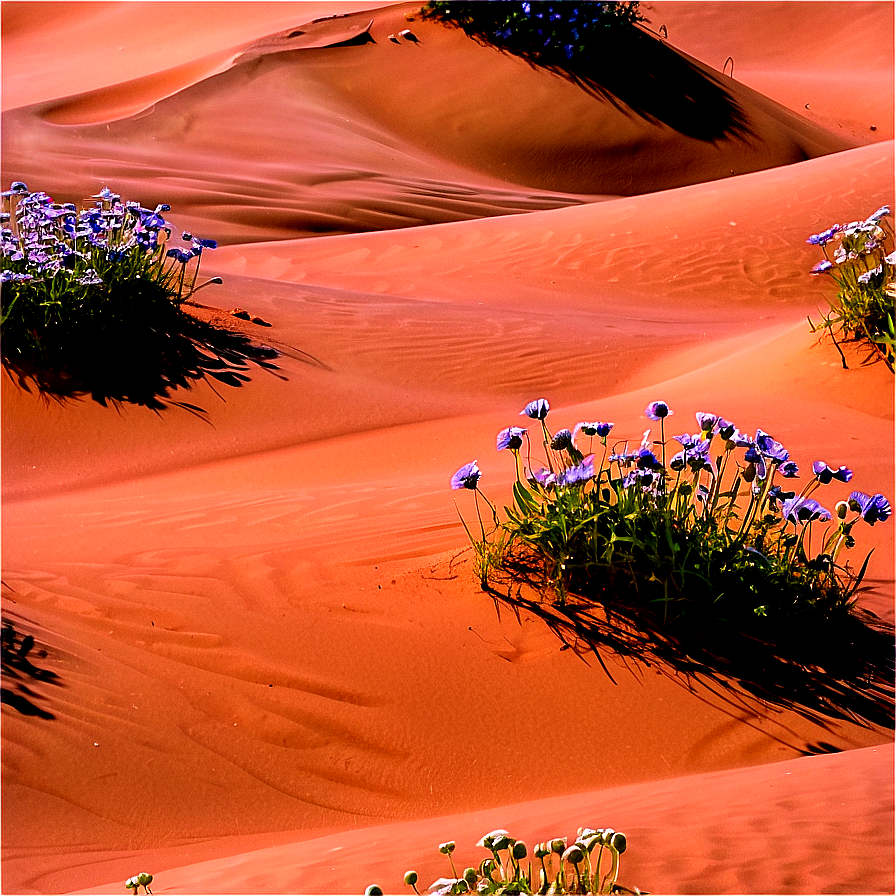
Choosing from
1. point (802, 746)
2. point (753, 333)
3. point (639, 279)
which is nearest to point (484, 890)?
point (802, 746)

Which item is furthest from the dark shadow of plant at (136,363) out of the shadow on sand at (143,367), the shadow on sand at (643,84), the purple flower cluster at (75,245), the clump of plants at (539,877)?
the shadow on sand at (643,84)

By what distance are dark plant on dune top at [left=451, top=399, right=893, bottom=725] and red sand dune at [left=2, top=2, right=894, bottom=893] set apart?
0.17 m

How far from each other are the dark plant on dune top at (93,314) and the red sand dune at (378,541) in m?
0.25

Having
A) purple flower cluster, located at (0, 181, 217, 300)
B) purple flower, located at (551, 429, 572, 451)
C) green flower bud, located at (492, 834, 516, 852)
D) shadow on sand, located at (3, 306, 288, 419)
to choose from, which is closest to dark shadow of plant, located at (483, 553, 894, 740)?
purple flower, located at (551, 429, 572, 451)

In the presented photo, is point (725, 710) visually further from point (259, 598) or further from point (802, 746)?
point (259, 598)

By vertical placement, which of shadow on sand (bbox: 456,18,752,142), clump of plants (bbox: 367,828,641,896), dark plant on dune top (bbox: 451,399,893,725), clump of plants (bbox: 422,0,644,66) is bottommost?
clump of plants (bbox: 367,828,641,896)

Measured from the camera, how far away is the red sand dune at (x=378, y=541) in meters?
3.06

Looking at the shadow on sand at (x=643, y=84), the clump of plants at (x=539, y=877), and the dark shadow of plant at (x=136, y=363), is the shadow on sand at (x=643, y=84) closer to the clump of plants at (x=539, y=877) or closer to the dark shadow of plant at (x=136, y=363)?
the dark shadow of plant at (x=136, y=363)

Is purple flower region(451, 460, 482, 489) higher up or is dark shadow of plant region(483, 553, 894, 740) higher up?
purple flower region(451, 460, 482, 489)

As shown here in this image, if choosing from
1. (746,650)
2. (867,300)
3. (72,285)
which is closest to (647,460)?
(746,650)

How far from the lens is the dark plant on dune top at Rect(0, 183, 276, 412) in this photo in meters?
6.92

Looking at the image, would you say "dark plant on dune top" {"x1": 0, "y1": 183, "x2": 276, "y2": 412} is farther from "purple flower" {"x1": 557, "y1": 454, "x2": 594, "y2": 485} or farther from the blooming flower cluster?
"purple flower" {"x1": 557, "y1": 454, "x2": 594, "y2": 485}

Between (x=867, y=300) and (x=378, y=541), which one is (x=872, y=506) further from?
(x=867, y=300)

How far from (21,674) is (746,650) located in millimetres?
2557
